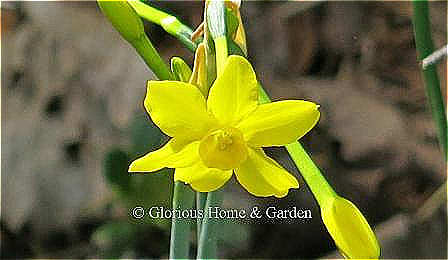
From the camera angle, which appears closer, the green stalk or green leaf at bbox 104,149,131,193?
the green stalk

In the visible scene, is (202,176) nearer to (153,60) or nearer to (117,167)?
(153,60)

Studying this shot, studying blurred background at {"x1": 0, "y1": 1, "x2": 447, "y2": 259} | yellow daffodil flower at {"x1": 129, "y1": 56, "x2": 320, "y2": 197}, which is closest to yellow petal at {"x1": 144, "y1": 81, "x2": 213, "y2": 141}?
yellow daffodil flower at {"x1": 129, "y1": 56, "x2": 320, "y2": 197}

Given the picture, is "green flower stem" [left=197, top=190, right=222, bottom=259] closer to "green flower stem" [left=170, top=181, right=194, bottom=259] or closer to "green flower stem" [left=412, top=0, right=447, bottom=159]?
"green flower stem" [left=170, top=181, right=194, bottom=259]

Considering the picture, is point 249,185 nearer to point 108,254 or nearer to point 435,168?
point 108,254

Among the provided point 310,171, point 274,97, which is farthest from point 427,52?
point 274,97

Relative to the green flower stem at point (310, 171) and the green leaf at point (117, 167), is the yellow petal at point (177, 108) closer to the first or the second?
the green flower stem at point (310, 171)

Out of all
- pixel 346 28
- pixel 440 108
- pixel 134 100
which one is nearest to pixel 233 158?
pixel 440 108
